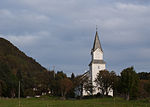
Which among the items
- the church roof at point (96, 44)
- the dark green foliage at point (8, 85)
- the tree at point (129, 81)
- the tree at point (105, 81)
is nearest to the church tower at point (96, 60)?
the church roof at point (96, 44)

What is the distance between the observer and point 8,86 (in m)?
85.8

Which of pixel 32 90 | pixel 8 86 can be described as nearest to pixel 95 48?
pixel 32 90

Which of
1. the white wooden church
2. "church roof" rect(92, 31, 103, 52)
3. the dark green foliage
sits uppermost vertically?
"church roof" rect(92, 31, 103, 52)

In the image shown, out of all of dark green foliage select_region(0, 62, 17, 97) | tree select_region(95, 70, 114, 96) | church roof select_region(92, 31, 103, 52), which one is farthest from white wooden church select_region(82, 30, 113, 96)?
dark green foliage select_region(0, 62, 17, 97)

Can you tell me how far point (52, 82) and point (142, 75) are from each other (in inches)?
1837

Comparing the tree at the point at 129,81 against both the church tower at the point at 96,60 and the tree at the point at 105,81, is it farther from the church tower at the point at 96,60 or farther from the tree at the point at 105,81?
the church tower at the point at 96,60

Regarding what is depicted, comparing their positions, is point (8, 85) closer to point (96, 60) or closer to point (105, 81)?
point (105, 81)

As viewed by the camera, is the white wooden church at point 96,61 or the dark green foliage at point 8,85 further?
the white wooden church at point 96,61

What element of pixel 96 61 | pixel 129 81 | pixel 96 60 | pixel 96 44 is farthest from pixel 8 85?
Answer: pixel 129 81

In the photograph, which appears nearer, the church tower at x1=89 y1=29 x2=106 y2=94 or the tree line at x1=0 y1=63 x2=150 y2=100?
the tree line at x1=0 y1=63 x2=150 y2=100

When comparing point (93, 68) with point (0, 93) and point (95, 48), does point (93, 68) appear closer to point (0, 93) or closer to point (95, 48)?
point (95, 48)

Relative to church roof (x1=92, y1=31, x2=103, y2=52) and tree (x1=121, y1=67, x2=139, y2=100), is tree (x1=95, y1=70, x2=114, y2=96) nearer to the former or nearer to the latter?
tree (x1=121, y1=67, x2=139, y2=100)

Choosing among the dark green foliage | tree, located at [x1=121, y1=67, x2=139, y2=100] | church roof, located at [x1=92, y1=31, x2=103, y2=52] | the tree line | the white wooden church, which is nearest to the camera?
tree, located at [x1=121, y1=67, x2=139, y2=100]

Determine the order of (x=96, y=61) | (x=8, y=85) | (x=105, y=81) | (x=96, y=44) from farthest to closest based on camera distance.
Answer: (x=96, y=44) < (x=96, y=61) < (x=8, y=85) < (x=105, y=81)
